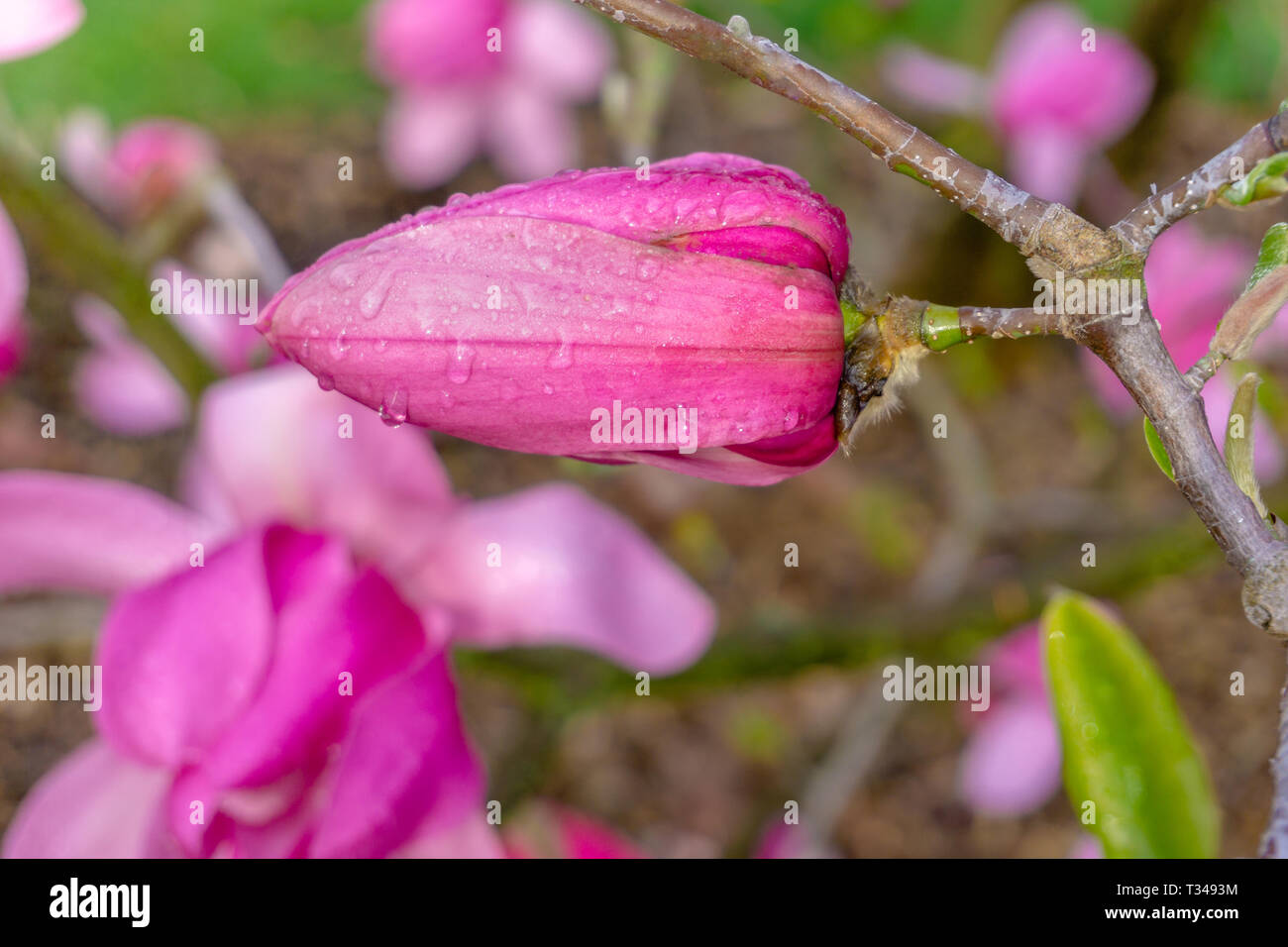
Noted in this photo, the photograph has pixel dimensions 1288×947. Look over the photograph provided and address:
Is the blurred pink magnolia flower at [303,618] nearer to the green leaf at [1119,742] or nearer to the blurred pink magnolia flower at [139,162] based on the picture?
the green leaf at [1119,742]

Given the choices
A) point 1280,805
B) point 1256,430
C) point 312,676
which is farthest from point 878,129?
point 1256,430

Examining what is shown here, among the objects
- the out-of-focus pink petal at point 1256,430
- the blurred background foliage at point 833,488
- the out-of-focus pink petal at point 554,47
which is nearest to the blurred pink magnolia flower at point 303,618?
the blurred background foliage at point 833,488

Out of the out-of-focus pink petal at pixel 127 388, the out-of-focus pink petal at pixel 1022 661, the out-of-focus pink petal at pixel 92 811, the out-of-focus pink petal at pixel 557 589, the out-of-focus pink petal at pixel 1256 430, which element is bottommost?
the out-of-focus pink petal at pixel 92 811

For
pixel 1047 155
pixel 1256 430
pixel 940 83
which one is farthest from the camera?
pixel 940 83

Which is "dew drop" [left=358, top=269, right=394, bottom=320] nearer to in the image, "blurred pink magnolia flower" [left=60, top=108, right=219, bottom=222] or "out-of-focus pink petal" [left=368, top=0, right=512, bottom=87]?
"blurred pink magnolia flower" [left=60, top=108, right=219, bottom=222]

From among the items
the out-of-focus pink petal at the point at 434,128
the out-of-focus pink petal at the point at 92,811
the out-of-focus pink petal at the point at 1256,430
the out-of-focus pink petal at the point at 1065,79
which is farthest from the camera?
the out-of-focus pink petal at the point at 434,128

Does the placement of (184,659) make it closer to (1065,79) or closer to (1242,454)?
(1242,454)

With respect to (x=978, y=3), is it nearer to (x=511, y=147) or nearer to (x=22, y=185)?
(x=511, y=147)
